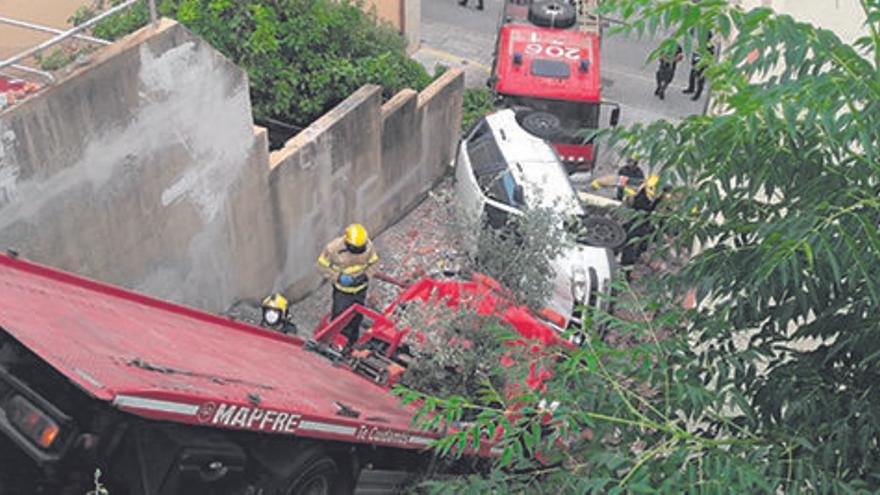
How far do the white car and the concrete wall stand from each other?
1015 mm

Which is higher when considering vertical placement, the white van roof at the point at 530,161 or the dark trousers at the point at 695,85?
the white van roof at the point at 530,161

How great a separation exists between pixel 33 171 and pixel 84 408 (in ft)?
8.98

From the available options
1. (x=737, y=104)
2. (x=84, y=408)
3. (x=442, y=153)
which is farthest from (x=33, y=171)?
(x=442, y=153)

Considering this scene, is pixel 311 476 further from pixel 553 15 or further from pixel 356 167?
pixel 553 15

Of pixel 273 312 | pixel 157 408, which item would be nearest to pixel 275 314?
pixel 273 312

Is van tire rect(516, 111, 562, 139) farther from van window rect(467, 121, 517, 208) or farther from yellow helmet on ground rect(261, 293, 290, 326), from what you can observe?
yellow helmet on ground rect(261, 293, 290, 326)

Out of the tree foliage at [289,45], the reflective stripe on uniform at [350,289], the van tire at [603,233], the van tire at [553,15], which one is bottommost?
the van tire at [603,233]

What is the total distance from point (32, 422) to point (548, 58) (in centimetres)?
1062

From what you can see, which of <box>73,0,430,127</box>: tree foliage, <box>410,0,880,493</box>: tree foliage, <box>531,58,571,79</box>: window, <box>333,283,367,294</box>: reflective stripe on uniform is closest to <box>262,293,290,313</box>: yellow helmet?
<box>333,283,367,294</box>: reflective stripe on uniform

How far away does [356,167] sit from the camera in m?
10.1

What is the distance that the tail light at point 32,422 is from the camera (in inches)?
157

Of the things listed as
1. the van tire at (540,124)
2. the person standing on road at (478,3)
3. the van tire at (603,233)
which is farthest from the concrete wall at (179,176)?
the person standing on road at (478,3)

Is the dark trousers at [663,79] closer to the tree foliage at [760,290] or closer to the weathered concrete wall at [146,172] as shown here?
the weathered concrete wall at [146,172]

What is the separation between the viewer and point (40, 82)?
6.71 meters
